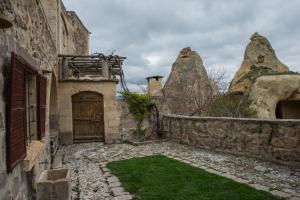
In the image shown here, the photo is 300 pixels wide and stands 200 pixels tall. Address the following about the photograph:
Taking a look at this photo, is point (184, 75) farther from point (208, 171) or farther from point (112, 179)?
point (112, 179)

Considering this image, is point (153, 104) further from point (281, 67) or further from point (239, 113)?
point (281, 67)

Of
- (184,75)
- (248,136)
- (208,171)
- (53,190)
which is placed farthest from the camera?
(184,75)

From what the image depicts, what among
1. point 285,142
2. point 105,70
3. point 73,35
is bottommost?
point 285,142

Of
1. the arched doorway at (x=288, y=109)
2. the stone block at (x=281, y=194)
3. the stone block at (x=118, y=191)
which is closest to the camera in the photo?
the stone block at (x=281, y=194)

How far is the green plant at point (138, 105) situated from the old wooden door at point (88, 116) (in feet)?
3.85

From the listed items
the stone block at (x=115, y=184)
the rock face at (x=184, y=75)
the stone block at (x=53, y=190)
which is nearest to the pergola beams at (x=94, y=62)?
the rock face at (x=184, y=75)

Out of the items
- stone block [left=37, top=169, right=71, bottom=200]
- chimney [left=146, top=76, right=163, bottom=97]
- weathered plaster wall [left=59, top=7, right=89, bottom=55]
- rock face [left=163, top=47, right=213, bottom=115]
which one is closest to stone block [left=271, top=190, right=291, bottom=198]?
stone block [left=37, top=169, right=71, bottom=200]

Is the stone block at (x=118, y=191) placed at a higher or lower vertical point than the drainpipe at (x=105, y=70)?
lower

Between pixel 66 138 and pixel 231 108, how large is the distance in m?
6.28

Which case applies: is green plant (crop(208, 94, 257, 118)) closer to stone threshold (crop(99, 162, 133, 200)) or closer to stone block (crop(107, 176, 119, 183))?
stone threshold (crop(99, 162, 133, 200))

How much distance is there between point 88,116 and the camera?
11.5 m

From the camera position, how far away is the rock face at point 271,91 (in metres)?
11.2

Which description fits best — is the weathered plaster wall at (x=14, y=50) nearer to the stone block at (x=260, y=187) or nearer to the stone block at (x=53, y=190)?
the stone block at (x=53, y=190)

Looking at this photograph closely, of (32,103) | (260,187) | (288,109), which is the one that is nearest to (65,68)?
(32,103)
